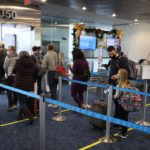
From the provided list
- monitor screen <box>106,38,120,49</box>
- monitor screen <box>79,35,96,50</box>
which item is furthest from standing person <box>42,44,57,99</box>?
monitor screen <box>106,38,120,49</box>

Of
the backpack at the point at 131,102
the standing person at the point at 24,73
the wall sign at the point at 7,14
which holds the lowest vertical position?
the backpack at the point at 131,102

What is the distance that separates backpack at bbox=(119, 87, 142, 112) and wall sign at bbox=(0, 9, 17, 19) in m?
4.59

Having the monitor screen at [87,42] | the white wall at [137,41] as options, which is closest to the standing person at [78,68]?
the monitor screen at [87,42]

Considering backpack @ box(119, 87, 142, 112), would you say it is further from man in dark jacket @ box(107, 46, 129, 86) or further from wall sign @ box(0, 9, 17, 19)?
wall sign @ box(0, 9, 17, 19)

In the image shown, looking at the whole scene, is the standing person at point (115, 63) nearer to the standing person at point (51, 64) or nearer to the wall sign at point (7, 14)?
the standing person at point (51, 64)

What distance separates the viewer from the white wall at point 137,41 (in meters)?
13.5

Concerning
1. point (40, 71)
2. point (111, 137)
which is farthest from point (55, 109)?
point (111, 137)

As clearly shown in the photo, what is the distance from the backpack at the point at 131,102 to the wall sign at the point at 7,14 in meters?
4.59

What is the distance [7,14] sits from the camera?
22.3ft

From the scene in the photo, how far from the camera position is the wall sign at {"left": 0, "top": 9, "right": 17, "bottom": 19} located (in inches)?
264

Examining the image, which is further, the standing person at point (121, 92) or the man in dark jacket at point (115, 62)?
the man in dark jacket at point (115, 62)

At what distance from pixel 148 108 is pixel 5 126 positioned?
3613 mm

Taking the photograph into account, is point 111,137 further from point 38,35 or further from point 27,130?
point 38,35

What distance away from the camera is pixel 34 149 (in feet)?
11.4
